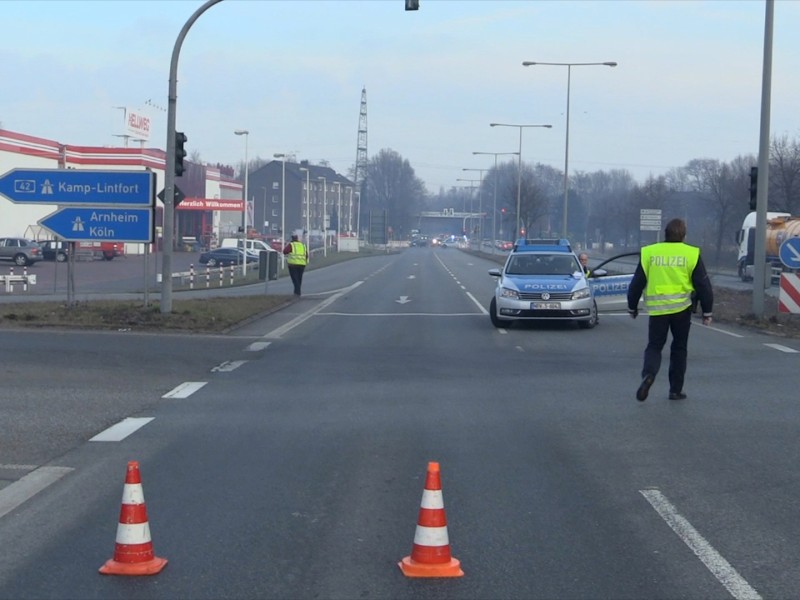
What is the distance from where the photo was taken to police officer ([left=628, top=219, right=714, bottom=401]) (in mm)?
11023

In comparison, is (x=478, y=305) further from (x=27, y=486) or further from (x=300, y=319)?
(x=27, y=486)

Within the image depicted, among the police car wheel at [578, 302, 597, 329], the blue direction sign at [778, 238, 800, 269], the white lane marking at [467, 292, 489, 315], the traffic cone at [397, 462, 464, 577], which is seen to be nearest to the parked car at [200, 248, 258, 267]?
the white lane marking at [467, 292, 489, 315]

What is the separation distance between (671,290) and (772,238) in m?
39.0

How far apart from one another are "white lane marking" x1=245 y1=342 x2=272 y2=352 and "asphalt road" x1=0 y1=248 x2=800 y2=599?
3.29ft

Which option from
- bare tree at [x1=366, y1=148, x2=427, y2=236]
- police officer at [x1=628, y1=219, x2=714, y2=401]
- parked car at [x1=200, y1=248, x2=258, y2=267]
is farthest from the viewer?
bare tree at [x1=366, y1=148, x2=427, y2=236]

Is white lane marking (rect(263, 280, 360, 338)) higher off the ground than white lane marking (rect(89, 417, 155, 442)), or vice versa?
white lane marking (rect(89, 417, 155, 442))

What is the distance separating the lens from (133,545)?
5676 mm

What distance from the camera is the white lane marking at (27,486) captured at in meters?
7.21

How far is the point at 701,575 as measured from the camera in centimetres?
568

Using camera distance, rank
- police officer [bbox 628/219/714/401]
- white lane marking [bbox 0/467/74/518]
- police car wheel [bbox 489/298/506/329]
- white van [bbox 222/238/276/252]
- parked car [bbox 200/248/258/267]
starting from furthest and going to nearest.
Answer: white van [bbox 222/238/276/252]
parked car [bbox 200/248/258/267]
police car wheel [bbox 489/298/506/329]
police officer [bbox 628/219/714/401]
white lane marking [bbox 0/467/74/518]

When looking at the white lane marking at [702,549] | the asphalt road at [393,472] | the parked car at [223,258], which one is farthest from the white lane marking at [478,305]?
the parked car at [223,258]

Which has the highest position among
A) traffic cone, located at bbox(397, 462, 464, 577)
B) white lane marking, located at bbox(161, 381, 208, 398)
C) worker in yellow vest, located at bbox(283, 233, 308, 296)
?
worker in yellow vest, located at bbox(283, 233, 308, 296)

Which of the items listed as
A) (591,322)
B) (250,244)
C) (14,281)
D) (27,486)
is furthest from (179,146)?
(250,244)

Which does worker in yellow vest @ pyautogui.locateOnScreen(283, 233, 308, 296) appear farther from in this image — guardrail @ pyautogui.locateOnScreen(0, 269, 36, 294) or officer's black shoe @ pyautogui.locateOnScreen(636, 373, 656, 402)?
officer's black shoe @ pyautogui.locateOnScreen(636, 373, 656, 402)
